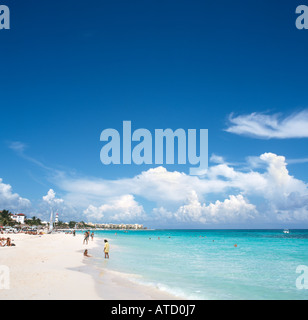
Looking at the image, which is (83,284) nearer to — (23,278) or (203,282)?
(23,278)

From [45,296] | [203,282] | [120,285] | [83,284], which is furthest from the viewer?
[203,282]

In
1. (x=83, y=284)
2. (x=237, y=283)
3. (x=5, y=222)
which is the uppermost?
(x=83, y=284)

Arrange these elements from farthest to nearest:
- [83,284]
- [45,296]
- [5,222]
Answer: [5,222], [83,284], [45,296]

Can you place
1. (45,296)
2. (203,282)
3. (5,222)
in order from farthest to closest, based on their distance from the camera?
(5,222) → (203,282) → (45,296)
